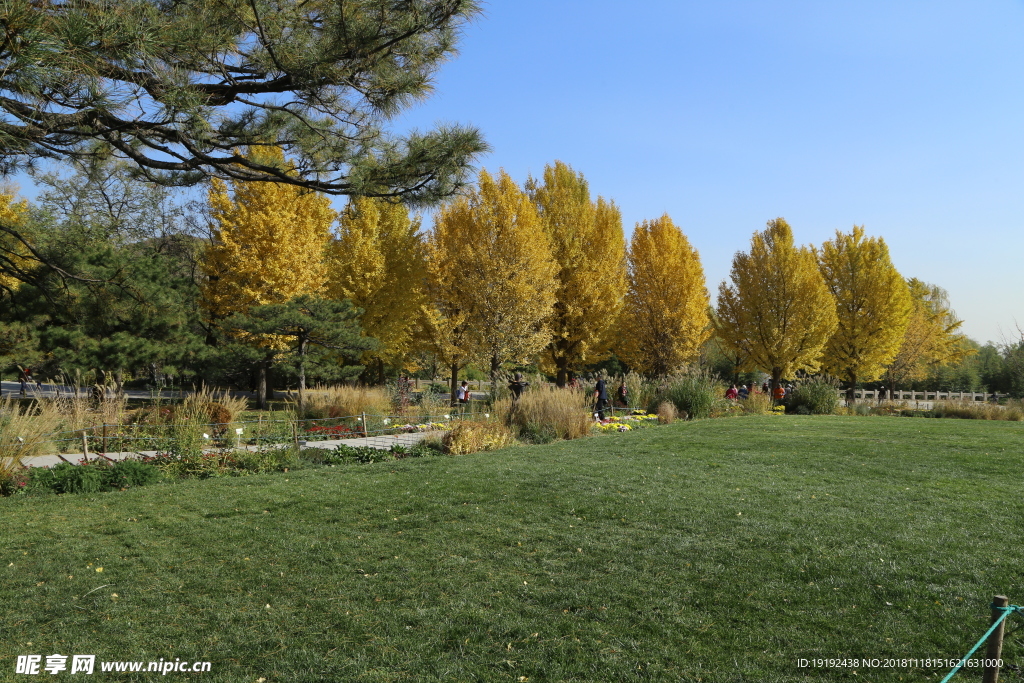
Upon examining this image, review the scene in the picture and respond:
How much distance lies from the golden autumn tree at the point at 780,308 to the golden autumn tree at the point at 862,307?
3231 millimetres

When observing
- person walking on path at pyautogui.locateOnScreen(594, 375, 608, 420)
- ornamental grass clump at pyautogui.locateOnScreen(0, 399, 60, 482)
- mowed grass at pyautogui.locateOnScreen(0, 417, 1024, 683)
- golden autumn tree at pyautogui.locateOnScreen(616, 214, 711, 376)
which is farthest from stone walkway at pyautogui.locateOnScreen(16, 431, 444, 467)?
golden autumn tree at pyautogui.locateOnScreen(616, 214, 711, 376)

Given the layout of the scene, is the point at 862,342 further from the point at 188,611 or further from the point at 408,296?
the point at 188,611

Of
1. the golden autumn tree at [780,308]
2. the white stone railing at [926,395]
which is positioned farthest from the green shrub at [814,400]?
the white stone railing at [926,395]

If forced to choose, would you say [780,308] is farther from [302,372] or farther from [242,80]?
[242,80]

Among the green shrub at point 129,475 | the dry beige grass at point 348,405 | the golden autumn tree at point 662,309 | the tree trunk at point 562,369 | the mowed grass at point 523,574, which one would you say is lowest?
the mowed grass at point 523,574

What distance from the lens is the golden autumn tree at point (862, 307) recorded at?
92.4 feet

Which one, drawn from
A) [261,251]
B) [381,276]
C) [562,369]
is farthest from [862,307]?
[261,251]

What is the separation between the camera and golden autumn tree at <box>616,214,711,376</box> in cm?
2617

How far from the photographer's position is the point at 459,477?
861 centimetres

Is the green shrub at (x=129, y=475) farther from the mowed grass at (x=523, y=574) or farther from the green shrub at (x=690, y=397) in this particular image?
the green shrub at (x=690, y=397)

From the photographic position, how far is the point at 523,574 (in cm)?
500

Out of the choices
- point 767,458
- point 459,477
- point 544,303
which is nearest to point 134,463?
point 459,477

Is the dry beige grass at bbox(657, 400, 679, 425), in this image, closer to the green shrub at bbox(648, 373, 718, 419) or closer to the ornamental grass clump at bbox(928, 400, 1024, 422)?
the green shrub at bbox(648, 373, 718, 419)

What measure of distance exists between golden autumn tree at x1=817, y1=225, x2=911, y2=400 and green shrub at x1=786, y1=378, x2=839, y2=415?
8336 mm
